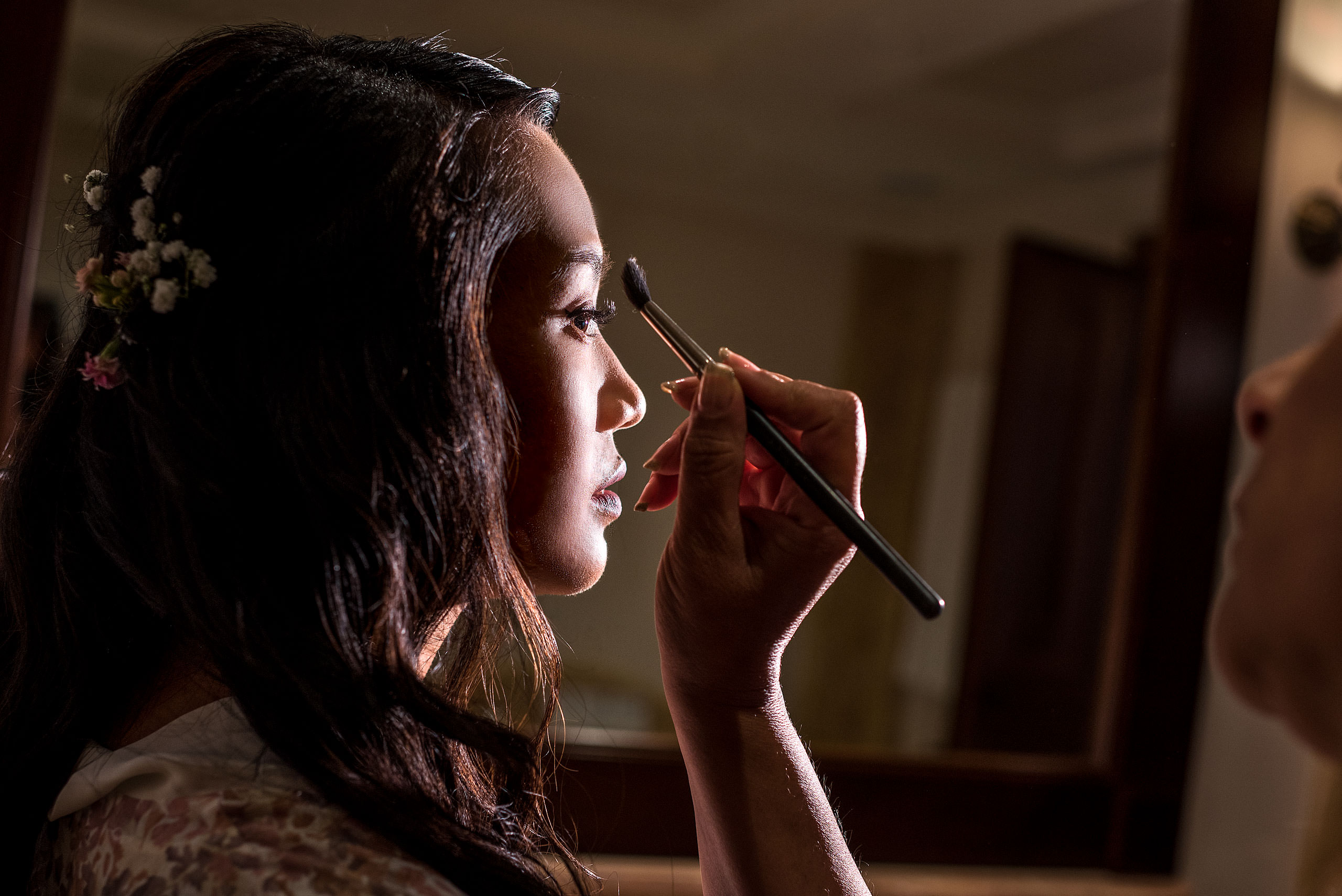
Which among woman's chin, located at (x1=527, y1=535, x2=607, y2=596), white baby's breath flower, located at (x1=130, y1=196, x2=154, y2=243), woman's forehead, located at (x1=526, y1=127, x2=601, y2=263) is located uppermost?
woman's forehead, located at (x1=526, y1=127, x2=601, y2=263)

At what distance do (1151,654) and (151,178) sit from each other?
0.94 metres

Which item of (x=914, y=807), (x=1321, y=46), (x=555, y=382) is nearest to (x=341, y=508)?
(x=555, y=382)

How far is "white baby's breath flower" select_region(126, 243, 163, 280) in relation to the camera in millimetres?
406

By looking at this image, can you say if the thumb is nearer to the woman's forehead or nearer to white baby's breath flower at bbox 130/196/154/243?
the woman's forehead

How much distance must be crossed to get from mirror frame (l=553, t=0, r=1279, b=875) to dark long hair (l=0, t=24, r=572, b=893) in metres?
0.46

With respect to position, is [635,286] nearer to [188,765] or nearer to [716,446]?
[716,446]

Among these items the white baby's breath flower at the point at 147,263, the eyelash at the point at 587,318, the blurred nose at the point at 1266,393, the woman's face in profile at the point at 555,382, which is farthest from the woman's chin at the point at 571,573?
the blurred nose at the point at 1266,393

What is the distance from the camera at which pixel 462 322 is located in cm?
44

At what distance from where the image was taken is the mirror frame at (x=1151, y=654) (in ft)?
2.91

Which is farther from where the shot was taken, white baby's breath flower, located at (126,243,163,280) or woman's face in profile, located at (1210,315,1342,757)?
white baby's breath flower, located at (126,243,163,280)

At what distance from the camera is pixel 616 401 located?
513 millimetres

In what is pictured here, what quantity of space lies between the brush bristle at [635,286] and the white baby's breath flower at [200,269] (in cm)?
20

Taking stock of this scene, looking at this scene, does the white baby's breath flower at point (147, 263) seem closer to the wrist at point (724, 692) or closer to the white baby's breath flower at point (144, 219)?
the white baby's breath flower at point (144, 219)

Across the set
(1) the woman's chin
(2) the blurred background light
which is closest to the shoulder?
(1) the woman's chin
